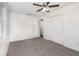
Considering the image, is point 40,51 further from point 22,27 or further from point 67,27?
point 22,27

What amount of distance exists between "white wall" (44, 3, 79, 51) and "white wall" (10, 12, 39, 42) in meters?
2.51

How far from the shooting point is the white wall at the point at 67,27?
3.90 metres

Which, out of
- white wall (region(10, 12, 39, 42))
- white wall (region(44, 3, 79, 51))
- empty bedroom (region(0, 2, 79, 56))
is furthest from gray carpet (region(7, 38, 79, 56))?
white wall (region(10, 12, 39, 42))

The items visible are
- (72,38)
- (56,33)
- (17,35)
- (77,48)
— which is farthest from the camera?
(17,35)

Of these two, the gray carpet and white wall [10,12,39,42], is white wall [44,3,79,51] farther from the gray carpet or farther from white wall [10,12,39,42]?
white wall [10,12,39,42]

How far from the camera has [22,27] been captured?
6.88 m

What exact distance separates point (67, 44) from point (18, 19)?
4268 millimetres

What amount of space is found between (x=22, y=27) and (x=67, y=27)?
12.9ft

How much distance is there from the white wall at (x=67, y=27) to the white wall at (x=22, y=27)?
2.51 meters

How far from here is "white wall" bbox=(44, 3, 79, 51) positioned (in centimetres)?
390

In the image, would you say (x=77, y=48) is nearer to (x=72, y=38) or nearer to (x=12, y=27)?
(x=72, y=38)

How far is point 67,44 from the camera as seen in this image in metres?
4.43

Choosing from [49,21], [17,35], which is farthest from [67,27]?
[17,35]

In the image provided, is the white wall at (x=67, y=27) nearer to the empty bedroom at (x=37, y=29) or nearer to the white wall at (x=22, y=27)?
the empty bedroom at (x=37, y=29)
